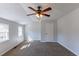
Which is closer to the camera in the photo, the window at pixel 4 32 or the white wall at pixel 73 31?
the white wall at pixel 73 31

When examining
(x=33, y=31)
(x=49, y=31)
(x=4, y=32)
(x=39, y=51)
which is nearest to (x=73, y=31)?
(x=39, y=51)

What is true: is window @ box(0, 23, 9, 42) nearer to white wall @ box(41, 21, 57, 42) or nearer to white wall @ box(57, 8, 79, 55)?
white wall @ box(57, 8, 79, 55)

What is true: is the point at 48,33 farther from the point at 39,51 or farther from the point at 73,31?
the point at 73,31

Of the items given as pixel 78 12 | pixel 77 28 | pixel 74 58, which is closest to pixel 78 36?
pixel 77 28

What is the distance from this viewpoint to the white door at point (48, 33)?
839 centimetres

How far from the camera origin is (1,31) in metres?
4.65

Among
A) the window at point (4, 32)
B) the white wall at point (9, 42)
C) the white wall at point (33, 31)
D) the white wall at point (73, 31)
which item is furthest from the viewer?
the white wall at point (33, 31)

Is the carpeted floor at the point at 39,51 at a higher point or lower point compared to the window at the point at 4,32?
lower

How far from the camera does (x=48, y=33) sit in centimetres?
842

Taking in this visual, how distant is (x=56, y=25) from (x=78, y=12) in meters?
4.62

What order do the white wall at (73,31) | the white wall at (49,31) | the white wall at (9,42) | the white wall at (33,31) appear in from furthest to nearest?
the white wall at (33,31) → the white wall at (49,31) → the white wall at (9,42) → the white wall at (73,31)

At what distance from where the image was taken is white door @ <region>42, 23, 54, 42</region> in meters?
8.39

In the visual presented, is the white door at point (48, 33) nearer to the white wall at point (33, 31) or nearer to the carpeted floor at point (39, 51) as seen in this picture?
the white wall at point (33, 31)

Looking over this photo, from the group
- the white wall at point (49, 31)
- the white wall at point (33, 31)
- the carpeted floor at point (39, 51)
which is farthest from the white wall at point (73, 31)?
the white wall at point (33, 31)
